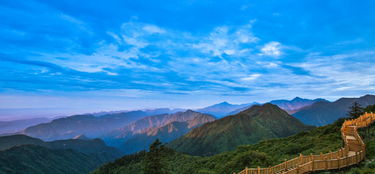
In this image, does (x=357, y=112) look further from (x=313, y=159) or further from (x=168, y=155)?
(x=168, y=155)

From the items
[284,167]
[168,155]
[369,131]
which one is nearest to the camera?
[284,167]

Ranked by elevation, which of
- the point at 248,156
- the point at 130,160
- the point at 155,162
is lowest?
the point at 130,160

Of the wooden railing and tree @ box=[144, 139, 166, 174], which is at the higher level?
the wooden railing

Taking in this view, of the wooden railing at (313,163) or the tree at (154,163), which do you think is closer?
the wooden railing at (313,163)

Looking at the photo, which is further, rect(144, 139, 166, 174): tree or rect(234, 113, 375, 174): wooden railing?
rect(144, 139, 166, 174): tree

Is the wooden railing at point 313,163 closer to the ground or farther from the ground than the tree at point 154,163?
farther from the ground

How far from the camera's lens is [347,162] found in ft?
65.7

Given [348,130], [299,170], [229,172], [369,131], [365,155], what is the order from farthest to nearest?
[229,172] → [369,131] → [348,130] → [365,155] → [299,170]

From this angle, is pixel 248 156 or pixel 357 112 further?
pixel 357 112

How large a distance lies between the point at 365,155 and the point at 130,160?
157297 mm

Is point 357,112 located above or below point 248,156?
above

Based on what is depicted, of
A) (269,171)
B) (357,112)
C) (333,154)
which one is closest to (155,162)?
(269,171)

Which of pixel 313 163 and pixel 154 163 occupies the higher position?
pixel 313 163

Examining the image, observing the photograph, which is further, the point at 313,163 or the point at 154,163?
the point at 154,163
